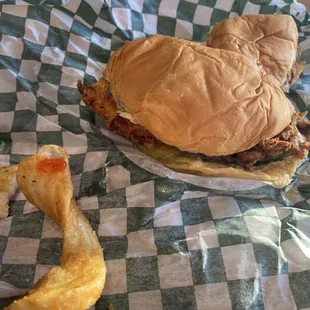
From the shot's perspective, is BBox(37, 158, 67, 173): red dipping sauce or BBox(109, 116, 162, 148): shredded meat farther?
BBox(109, 116, 162, 148): shredded meat

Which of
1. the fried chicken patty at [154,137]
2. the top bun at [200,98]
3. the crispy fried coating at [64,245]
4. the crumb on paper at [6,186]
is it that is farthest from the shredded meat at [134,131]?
the crumb on paper at [6,186]

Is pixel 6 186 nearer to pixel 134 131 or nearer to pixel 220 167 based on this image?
pixel 134 131

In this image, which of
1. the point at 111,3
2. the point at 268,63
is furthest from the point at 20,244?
the point at 111,3

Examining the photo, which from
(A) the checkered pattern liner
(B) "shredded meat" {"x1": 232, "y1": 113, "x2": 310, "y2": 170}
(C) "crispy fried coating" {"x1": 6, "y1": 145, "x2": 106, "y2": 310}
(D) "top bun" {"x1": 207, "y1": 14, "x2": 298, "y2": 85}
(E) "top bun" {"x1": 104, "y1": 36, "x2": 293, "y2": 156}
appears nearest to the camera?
(C) "crispy fried coating" {"x1": 6, "y1": 145, "x2": 106, "y2": 310}

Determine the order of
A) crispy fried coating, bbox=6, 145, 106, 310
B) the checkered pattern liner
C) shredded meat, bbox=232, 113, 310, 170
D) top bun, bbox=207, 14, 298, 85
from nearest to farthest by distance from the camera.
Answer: crispy fried coating, bbox=6, 145, 106, 310
the checkered pattern liner
shredded meat, bbox=232, 113, 310, 170
top bun, bbox=207, 14, 298, 85

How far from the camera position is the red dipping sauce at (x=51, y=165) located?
156cm

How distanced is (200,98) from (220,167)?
1.12 ft

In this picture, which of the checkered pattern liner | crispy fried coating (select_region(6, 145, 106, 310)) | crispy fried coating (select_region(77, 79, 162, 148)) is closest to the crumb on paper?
the checkered pattern liner

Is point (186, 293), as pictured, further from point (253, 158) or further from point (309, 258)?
point (253, 158)

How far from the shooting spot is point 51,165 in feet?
5.17

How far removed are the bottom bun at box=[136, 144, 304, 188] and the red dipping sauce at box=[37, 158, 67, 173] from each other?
18.4 inches

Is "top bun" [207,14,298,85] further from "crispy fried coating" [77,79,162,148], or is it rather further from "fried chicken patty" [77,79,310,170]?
"crispy fried coating" [77,79,162,148]

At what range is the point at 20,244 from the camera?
65.3 inches

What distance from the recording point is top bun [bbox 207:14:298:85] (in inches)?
78.8
